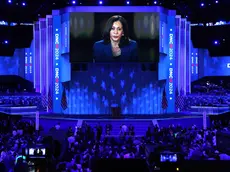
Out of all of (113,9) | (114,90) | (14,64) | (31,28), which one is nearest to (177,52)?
(114,90)

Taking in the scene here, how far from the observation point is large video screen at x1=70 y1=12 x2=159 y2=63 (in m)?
32.7

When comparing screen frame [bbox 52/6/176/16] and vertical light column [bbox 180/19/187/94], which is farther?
vertical light column [bbox 180/19/187/94]

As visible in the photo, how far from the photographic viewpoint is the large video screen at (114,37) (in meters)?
32.7

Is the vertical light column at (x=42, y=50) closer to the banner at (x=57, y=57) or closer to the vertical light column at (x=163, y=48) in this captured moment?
the banner at (x=57, y=57)

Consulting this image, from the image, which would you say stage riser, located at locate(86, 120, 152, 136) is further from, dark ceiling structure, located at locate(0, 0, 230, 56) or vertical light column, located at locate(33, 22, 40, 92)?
dark ceiling structure, located at locate(0, 0, 230, 56)

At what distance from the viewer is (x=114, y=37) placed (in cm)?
3250

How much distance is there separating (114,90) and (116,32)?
15.6 ft

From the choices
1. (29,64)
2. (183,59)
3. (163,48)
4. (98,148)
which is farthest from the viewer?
(29,64)

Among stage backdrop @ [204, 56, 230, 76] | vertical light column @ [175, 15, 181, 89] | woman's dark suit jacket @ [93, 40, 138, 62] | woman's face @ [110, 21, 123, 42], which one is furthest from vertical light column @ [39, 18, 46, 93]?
stage backdrop @ [204, 56, 230, 76]

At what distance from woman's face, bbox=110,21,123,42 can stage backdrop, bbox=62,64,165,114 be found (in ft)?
9.70

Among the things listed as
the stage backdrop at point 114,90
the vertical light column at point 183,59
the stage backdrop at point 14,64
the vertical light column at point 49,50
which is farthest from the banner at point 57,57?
the stage backdrop at point 14,64

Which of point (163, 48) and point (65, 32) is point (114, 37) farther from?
point (163, 48)

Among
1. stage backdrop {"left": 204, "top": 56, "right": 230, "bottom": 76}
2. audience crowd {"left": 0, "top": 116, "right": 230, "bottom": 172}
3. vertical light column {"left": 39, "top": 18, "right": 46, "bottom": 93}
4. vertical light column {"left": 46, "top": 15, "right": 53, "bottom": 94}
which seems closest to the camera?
audience crowd {"left": 0, "top": 116, "right": 230, "bottom": 172}

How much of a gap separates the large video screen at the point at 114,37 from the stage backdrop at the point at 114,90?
2021 mm
